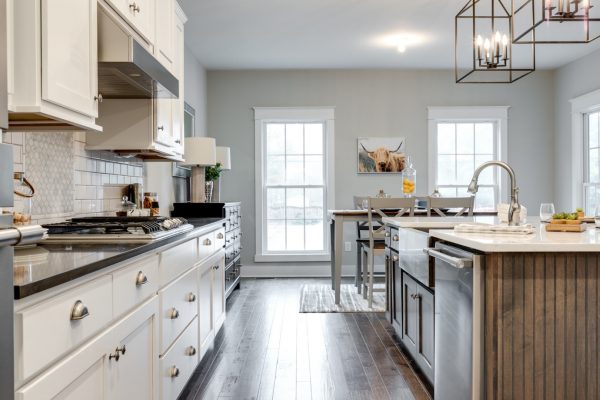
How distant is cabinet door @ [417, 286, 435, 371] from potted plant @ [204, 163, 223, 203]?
3072mm

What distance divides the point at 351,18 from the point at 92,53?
3.22 m

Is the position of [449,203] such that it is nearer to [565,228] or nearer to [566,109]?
[565,228]

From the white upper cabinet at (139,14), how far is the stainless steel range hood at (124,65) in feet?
0.24

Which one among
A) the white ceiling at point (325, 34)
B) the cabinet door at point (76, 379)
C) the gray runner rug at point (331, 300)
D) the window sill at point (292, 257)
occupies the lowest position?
the gray runner rug at point (331, 300)

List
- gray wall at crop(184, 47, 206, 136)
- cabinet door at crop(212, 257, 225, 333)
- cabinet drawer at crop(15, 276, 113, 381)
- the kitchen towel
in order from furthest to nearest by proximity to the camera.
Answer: gray wall at crop(184, 47, 206, 136), cabinet door at crop(212, 257, 225, 333), the kitchen towel, cabinet drawer at crop(15, 276, 113, 381)

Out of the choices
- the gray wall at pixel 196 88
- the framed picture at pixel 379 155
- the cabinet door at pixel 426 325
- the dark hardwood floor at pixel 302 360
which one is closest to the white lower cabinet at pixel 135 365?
the dark hardwood floor at pixel 302 360

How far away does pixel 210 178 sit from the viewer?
556 cm

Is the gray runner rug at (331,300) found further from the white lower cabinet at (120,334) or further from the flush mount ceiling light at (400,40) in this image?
the flush mount ceiling light at (400,40)

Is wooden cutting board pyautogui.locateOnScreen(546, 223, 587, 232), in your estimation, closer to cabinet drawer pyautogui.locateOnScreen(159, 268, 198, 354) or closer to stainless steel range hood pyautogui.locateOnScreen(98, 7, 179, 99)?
cabinet drawer pyautogui.locateOnScreen(159, 268, 198, 354)

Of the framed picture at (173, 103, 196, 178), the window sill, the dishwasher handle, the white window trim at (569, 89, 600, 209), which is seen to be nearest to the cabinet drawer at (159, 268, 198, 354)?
the dishwasher handle

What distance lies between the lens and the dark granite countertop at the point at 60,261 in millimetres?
1081

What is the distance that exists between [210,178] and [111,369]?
4.11 metres

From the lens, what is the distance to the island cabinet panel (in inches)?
69.8

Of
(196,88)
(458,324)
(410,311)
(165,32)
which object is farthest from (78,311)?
(196,88)
